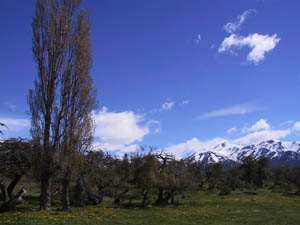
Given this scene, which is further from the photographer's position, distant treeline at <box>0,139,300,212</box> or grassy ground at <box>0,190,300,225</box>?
distant treeline at <box>0,139,300,212</box>

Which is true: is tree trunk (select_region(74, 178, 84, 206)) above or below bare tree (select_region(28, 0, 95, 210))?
below

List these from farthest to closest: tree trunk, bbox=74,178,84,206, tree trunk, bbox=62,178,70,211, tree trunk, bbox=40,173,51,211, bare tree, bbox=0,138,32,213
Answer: tree trunk, bbox=74,178,84,206 < bare tree, bbox=0,138,32,213 < tree trunk, bbox=62,178,70,211 < tree trunk, bbox=40,173,51,211

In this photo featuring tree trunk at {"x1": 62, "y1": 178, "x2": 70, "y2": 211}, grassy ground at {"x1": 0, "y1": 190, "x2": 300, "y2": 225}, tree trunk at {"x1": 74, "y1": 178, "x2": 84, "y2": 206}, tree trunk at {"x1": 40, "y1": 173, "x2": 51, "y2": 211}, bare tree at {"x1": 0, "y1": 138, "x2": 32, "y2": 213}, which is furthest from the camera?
tree trunk at {"x1": 74, "y1": 178, "x2": 84, "y2": 206}

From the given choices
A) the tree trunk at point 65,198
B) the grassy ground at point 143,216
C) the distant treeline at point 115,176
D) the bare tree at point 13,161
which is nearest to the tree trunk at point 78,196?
the distant treeline at point 115,176

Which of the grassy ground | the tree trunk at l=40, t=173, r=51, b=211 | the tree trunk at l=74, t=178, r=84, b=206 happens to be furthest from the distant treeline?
the grassy ground

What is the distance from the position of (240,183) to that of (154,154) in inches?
1688

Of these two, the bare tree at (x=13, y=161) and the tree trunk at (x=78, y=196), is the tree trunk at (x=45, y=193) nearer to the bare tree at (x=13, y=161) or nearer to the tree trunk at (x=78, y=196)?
the bare tree at (x=13, y=161)

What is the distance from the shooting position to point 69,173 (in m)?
21.5

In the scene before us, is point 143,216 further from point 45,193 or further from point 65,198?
point 45,193

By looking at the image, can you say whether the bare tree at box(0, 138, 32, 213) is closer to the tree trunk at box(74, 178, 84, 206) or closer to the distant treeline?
the distant treeline

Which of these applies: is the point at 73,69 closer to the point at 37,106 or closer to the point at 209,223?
the point at 37,106

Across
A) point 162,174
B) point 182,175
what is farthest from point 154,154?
point 182,175

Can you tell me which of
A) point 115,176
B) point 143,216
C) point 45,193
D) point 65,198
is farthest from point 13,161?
point 143,216

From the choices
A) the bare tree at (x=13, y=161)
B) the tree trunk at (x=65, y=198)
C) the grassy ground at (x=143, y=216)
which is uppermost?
the bare tree at (x=13, y=161)
